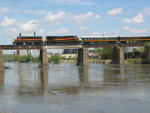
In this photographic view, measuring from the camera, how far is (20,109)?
1941cm

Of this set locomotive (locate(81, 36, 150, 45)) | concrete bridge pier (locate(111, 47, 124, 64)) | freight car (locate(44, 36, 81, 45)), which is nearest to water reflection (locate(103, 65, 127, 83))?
freight car (locate(44, 36, 81, 45))

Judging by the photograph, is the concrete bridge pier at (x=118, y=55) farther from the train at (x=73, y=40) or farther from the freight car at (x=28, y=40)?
the freight car at (x=28, y=40)

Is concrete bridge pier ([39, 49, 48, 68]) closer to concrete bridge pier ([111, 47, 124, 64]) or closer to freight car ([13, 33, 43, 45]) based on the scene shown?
freight car ([13, 33, 43, 45])

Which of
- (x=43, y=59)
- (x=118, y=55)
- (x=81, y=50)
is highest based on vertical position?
(x=81, y=50)

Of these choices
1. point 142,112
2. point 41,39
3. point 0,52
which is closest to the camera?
point 142,112

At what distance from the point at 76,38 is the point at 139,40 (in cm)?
2328

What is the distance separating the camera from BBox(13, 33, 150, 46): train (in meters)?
107

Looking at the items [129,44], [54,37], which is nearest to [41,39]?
[54,37]

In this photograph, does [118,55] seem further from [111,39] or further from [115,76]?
[115,76]

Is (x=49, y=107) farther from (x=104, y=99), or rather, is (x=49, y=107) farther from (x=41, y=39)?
(x=41, y=39)

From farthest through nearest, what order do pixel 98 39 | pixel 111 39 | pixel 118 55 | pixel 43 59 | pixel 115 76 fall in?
1. pixel 118 55
2. pixel 111 39
3. pixel 98 39
4. pixel 43 59
5. pixel 115 76

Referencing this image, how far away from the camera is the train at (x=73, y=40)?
107m

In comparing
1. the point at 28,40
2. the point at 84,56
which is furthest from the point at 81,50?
the point at 28,40

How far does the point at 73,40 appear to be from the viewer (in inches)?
4385
